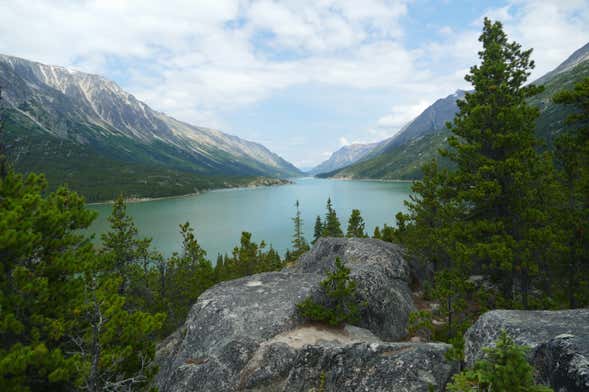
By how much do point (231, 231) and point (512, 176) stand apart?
4252 inches

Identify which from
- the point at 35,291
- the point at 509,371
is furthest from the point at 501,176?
the point at 35,291

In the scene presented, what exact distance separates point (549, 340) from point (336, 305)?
12.3 metres

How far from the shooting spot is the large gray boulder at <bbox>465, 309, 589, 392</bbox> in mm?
7488

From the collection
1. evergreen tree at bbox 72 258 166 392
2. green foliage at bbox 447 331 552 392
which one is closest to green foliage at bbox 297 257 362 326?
evergreen tree at bbox 72 258 166 392

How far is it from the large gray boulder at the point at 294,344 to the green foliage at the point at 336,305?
0.58 m

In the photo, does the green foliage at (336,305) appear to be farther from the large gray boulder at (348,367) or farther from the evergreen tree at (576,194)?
the evergreen tree at (576,194)

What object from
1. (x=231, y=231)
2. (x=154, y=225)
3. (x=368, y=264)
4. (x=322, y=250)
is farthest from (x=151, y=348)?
(x=154, y=225)

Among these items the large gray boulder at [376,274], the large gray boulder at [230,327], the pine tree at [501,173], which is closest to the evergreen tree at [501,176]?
the pine tree at [501,173]

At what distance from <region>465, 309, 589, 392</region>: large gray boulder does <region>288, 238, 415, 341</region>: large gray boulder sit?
948cm

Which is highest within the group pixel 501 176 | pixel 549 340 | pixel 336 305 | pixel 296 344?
pixel 501 176

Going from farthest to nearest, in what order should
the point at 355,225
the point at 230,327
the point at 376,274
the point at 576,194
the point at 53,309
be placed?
the point at 355,225
the point at 376,274
the point at 230,327
the point at 576,194
the point at 53,309

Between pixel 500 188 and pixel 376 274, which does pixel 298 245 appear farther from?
pixel 500 188

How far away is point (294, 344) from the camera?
52.0ft

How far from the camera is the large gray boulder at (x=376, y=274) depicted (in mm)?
21109
